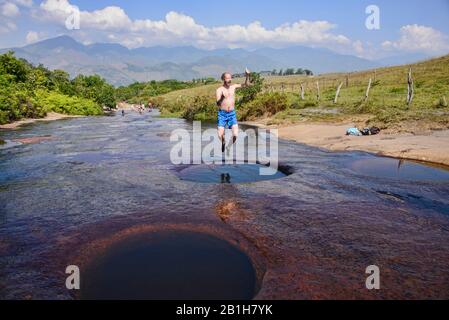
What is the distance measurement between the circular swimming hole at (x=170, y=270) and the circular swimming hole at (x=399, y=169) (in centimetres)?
502

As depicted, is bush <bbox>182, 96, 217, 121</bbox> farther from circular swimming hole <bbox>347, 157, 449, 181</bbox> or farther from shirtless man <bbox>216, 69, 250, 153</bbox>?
circular swimming hole <bbox>347, 157, 449, 181</bbox>

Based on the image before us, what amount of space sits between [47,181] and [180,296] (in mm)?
5207

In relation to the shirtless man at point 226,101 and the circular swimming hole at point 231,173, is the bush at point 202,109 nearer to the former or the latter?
the shirtless man at point 226,101

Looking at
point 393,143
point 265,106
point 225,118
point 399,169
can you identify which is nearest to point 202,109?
point 265,106

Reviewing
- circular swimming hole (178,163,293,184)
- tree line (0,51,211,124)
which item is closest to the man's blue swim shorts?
circular swimming hole (178,163,293,184)

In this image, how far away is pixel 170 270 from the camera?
11.9ft

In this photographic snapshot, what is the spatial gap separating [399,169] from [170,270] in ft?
22.0

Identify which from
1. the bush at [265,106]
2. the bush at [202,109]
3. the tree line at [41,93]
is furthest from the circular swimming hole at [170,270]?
the bush at [202,109]

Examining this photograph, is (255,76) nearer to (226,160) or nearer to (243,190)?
(226,160)

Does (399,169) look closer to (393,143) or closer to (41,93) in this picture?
(393,143)

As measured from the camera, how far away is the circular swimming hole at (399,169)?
24.9 ft

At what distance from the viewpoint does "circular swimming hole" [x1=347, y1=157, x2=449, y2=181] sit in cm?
760

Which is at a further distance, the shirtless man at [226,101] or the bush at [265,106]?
the bush at [265,106]

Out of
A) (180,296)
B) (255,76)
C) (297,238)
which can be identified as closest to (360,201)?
(297,238)
